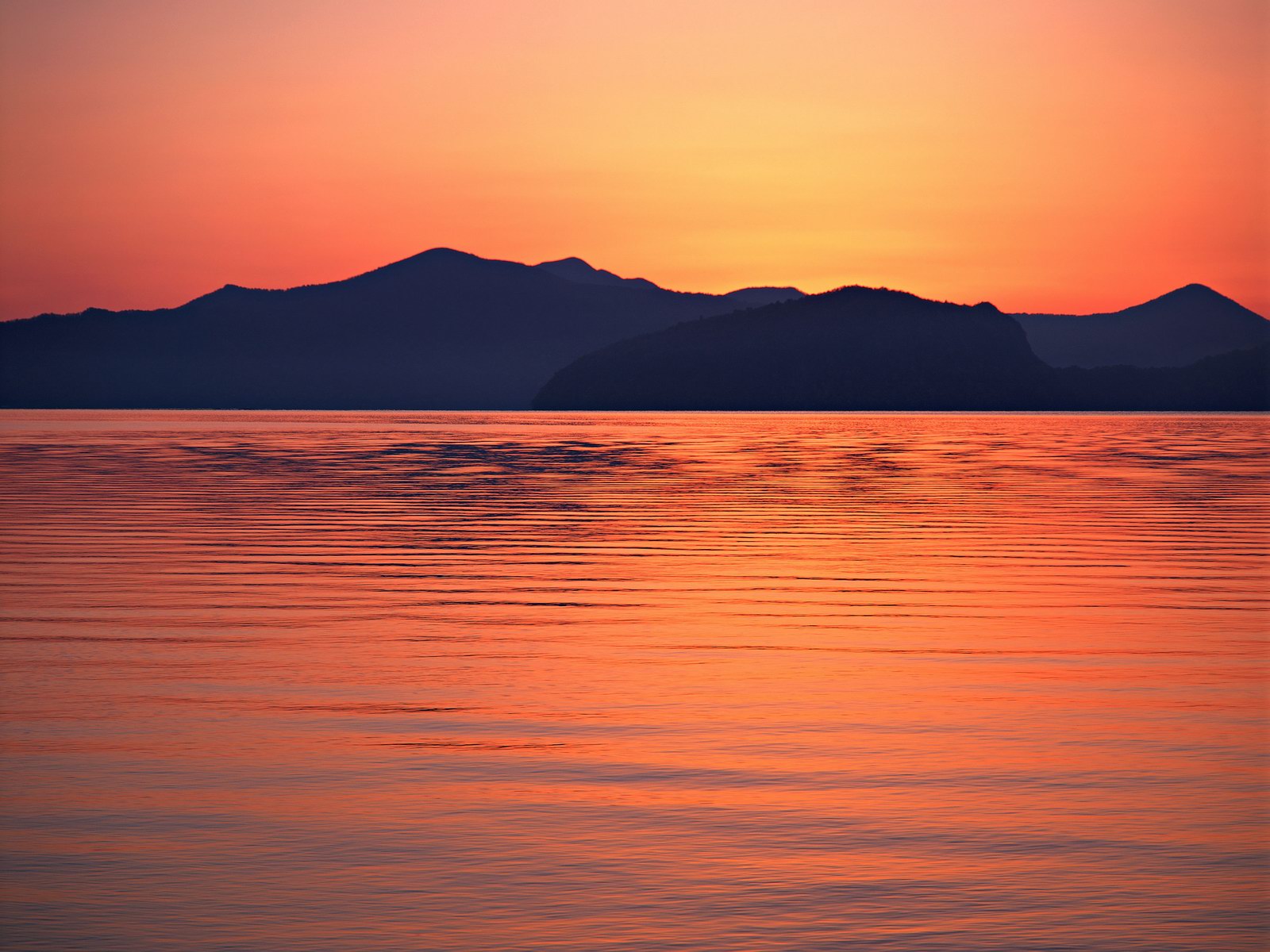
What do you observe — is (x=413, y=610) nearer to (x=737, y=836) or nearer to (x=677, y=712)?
(x=677, y=712)

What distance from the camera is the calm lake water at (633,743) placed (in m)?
8.65

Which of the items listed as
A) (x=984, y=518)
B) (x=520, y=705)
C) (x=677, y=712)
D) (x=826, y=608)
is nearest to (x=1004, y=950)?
(x=677, y=712)

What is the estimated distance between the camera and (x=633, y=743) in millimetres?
12430

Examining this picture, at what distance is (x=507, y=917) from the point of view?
27.8 feet

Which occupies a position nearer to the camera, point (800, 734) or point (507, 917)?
point (507, 917)

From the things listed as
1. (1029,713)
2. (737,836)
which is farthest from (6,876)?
(1029,713)

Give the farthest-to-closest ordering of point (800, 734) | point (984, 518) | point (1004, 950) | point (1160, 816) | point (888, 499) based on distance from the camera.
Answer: point (888, 499) → point (984, 518) → point (800, 734) → point (1160, 816) → point (1004, 950)

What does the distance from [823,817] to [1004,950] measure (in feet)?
7.88

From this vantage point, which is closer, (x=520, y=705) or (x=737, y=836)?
(x=737, y=836)

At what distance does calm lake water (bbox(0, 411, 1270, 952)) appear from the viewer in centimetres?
865

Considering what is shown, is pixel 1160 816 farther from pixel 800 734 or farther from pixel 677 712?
pixel 677 712

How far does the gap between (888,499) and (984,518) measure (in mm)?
6252

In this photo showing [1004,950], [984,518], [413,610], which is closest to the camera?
[1004,950]

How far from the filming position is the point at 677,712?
44.4 ft
